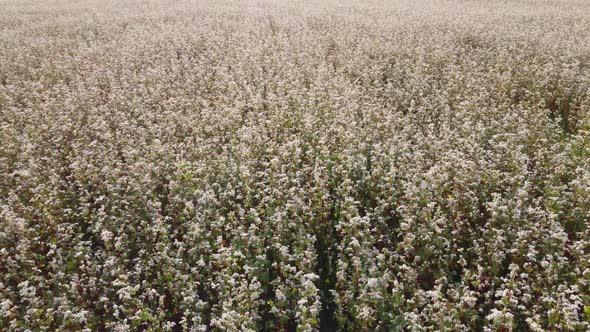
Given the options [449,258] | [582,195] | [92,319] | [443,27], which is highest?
[443,27]

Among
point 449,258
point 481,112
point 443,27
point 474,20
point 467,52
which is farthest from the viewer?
point 474,20

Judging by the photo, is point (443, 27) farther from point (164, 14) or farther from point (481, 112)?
point (164, 14)

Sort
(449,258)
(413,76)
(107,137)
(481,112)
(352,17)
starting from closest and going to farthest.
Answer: (449,258) < (107,137) < (481,112) < (413,76) < (352,17)

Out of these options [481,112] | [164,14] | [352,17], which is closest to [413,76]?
[481,112]

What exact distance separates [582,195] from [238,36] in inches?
696

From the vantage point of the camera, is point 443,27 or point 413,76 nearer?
point 413,76

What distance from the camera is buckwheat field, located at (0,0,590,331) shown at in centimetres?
622

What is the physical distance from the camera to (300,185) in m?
9.12

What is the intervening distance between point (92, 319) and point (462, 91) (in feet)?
38.8

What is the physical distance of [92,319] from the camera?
6.43 metres

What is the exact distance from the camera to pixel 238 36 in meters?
21.7

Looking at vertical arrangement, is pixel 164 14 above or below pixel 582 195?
above

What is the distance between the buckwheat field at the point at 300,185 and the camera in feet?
20.4

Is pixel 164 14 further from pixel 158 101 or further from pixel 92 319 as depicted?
pixel 92 319
